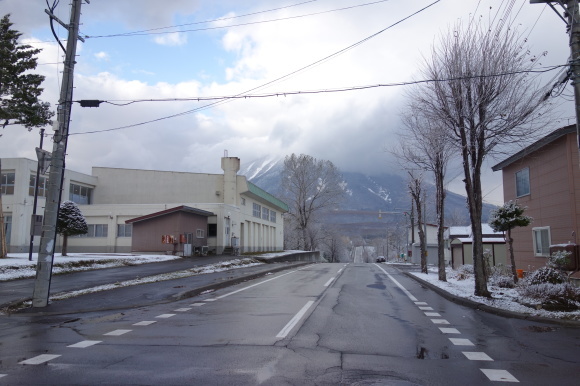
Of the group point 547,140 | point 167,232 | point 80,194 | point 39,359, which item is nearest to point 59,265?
point 167,232

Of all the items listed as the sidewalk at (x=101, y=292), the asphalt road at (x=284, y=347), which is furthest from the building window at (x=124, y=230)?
the asphalt road at (x=284, y=347)

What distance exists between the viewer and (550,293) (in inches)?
456

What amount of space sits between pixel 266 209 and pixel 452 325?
54480 mm

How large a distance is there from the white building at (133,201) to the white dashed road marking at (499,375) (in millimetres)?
38481

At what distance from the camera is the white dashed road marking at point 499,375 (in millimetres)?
5754

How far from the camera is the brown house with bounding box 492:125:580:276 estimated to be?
16.2m

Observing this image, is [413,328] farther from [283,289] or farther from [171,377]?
[283,289]

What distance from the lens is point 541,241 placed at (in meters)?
19.3

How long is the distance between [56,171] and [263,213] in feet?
163

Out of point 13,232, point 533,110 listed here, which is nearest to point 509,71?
point 533,110

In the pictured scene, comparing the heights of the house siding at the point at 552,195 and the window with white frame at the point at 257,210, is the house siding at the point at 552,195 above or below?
below

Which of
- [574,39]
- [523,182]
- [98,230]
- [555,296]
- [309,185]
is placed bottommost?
[555,296]

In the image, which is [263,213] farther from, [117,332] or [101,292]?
[117,332]

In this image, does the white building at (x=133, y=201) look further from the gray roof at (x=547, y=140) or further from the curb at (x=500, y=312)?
the curb at (x=500, y=312)
